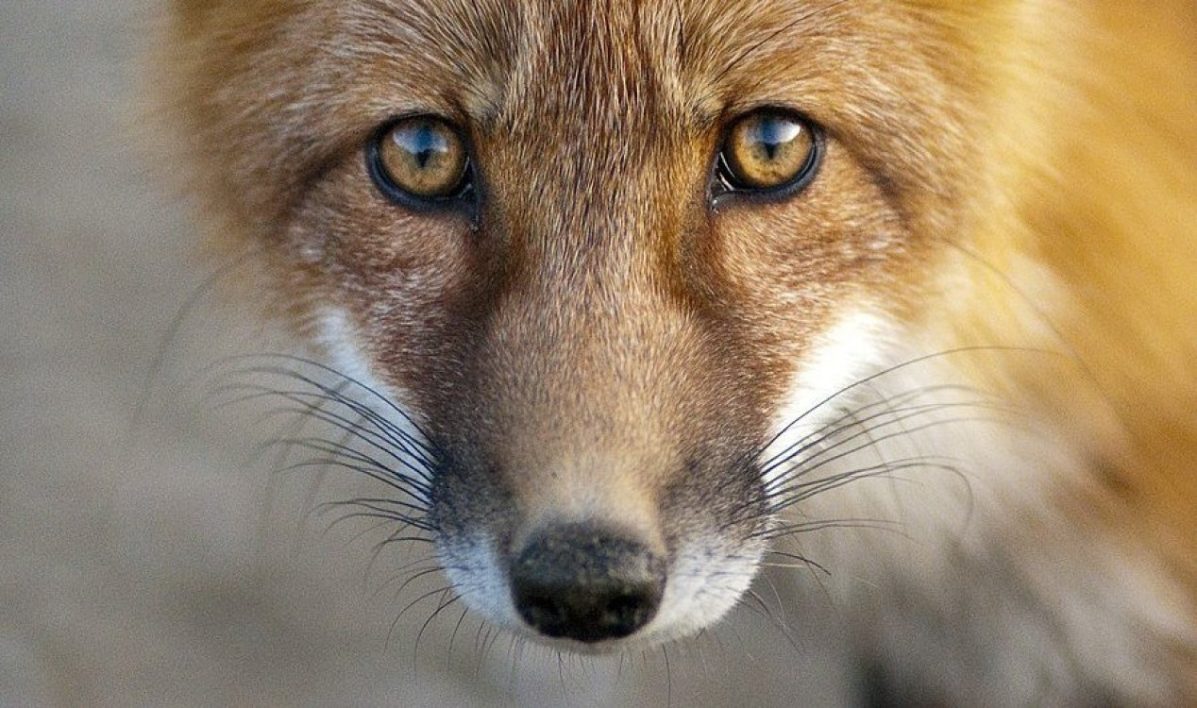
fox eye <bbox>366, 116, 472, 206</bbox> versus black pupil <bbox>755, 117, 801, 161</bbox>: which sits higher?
black pupil <bbox>755, 117, 801, 161</bbox>

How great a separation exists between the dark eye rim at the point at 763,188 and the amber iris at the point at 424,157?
36 cm

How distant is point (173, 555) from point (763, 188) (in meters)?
1.77

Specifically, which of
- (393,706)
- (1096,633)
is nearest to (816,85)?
(1096,633)

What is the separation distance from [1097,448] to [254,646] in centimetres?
176

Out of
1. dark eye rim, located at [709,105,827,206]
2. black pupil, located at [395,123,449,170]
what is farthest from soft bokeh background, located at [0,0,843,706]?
dark eye rim, located at [709,105,827,206]

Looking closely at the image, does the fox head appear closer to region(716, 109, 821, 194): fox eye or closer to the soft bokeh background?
region(716, 109, 821, 194): fox eye

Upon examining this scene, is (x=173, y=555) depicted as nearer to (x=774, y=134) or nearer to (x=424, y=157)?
(x=424, y=157)

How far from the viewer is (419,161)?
1.93 metres

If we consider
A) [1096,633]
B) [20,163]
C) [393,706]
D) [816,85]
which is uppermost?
[20,163]

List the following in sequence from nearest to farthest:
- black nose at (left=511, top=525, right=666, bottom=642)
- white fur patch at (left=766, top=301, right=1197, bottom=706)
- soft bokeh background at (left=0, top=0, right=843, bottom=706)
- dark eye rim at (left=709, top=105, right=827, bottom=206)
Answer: black nose at (left=511, top=525, right=666, bottom=642)
dark eye rim at (left=709, top=105, right=827, bottom=206)
white fur patch at (left=766, top=301, right=1197, bottom=706)
soft bokeh background at (left=0, top=0, right=843, bottom=706)

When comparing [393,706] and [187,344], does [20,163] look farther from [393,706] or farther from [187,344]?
[393,706]

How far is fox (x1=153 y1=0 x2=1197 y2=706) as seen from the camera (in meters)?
1.75

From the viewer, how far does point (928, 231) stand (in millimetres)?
1994

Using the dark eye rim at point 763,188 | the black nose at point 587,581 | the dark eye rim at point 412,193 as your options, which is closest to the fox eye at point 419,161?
the dark eye rim at point 412,193
